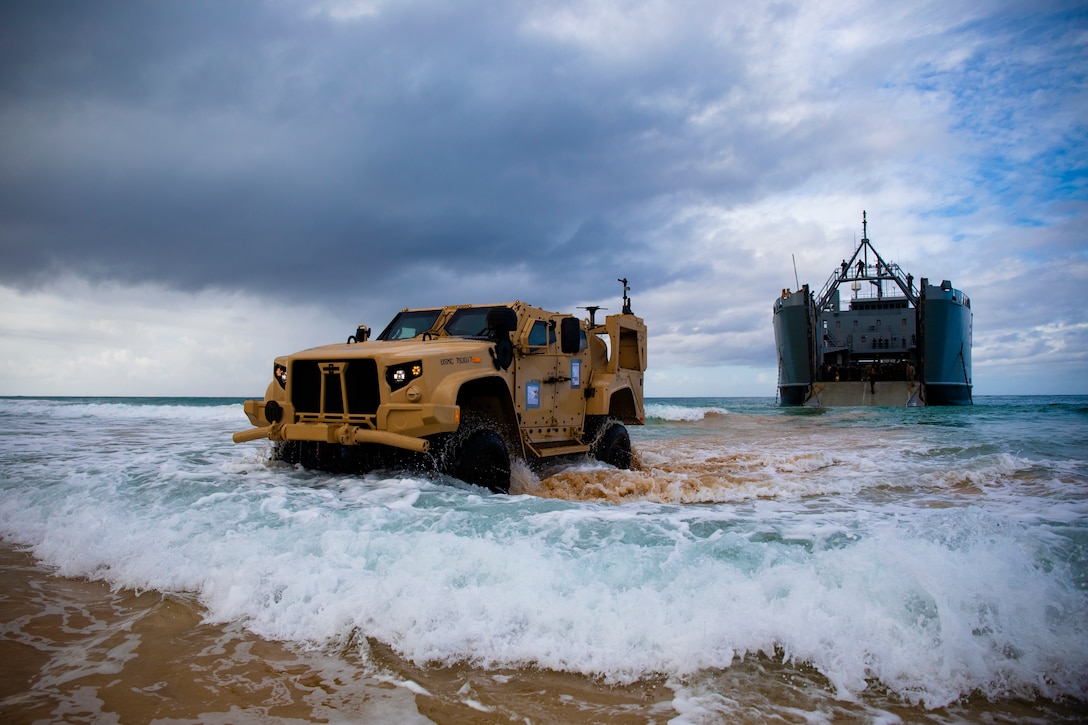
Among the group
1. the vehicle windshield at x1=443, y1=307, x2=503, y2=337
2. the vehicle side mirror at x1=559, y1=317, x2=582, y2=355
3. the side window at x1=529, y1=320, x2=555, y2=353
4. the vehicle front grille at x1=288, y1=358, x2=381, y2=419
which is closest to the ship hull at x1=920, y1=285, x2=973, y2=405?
the side window at x1=529, y1=320, x2=555, y2=353

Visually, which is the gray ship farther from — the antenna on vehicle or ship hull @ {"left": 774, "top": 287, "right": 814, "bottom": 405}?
the antenna on vehicle

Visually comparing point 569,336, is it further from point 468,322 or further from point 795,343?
point 795,343

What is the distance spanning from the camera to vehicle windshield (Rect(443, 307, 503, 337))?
24.3 feet

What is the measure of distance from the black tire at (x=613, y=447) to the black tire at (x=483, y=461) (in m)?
2.82

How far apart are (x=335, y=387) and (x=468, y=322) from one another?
1.87m

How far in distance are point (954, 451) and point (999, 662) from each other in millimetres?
9636

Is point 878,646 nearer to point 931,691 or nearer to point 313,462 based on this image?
point 931,691

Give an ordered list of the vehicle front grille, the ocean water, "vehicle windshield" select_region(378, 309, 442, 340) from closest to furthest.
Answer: the ocean water, the vehicle front grille, "vehicle windshield" select_region(378, 309, 442, 340)

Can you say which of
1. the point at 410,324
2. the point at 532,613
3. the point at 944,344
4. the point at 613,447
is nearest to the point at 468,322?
the point at 410,324

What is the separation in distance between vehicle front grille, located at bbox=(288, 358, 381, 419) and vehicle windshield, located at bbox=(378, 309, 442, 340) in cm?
151

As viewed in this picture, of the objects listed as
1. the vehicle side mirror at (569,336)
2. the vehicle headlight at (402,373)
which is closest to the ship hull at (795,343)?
the vehicle side mirror at (569,336)

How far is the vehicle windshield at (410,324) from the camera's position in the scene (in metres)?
7.76

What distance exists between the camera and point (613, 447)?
9.45 m

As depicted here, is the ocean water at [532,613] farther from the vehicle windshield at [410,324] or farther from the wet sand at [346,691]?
the vehicle windshield at [410,324]
